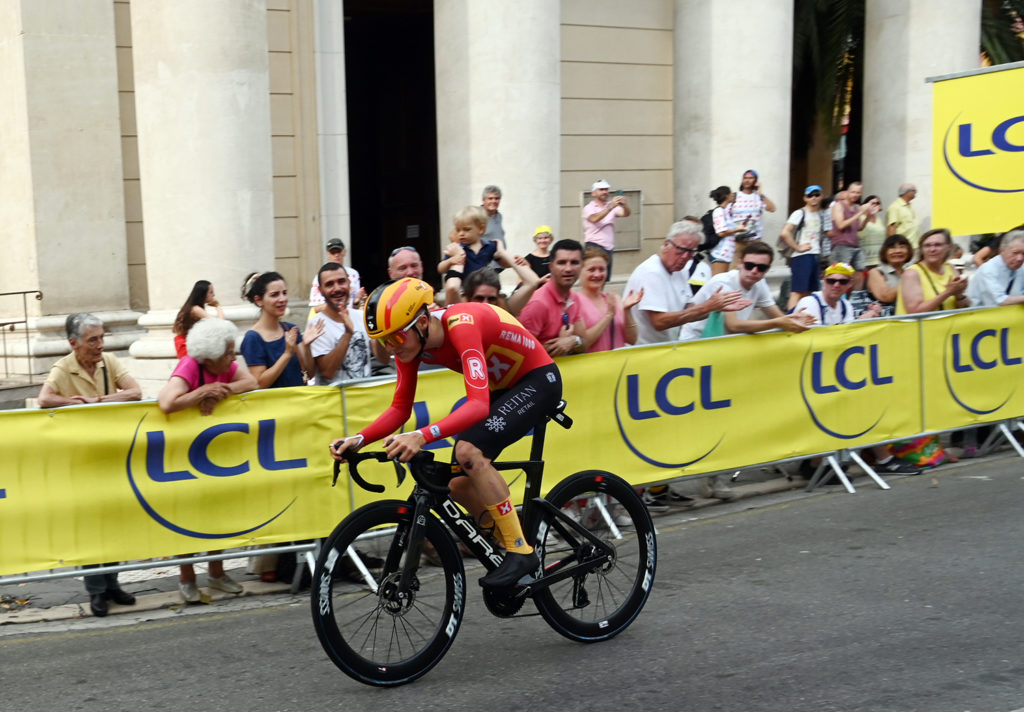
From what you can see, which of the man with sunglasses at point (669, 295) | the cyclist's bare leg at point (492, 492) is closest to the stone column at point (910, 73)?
the man with sunglasses at point (669, 295)

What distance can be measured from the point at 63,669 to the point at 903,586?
4.35m

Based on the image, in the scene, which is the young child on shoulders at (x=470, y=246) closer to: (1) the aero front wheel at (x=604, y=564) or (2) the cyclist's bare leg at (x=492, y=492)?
(1) the aero front wheel at (x=604, y=564)

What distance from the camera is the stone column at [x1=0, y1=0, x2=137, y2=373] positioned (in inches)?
494

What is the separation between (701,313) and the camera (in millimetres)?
8531

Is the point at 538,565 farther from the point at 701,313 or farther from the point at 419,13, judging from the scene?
the point at 419,13

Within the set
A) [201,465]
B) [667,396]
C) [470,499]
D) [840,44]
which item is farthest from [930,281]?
[840,44]

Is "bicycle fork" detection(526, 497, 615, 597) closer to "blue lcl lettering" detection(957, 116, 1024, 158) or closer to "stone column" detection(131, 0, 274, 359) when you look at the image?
"blue lcl lettering" detection(957, 116, 1024, 158)

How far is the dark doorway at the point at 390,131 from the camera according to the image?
2144cm

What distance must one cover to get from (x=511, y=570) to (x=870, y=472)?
4812 millimetres

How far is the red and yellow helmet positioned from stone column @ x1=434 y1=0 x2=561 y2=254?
9172 millimetres

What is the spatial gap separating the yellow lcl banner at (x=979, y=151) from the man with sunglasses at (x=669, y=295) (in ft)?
10.3

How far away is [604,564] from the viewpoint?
18.8 feet

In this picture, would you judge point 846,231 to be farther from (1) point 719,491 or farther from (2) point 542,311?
(2) point 542,311

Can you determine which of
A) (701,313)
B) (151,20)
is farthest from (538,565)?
(151,20)
